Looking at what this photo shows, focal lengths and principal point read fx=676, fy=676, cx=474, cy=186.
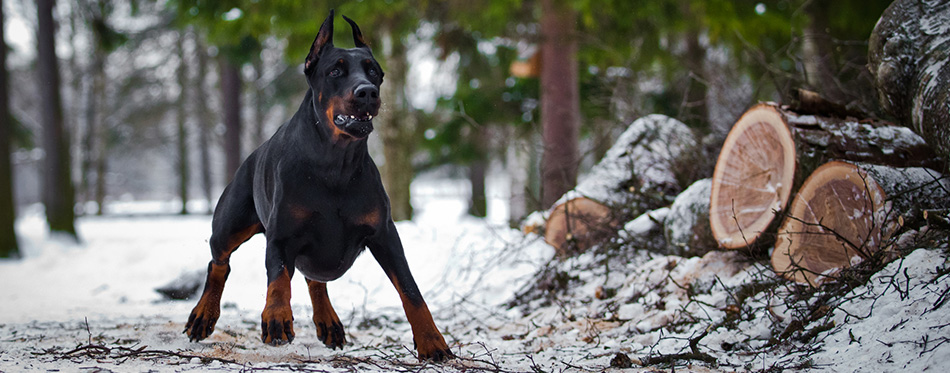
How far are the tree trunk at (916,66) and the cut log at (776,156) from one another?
19 centimetres

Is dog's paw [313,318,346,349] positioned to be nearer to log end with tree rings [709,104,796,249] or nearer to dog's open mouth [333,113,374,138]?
dog's open mouth [333,113,374,138]

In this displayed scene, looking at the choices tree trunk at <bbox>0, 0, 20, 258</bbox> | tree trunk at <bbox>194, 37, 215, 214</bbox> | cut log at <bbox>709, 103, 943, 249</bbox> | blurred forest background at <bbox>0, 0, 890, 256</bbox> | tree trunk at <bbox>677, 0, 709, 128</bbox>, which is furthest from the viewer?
tree trunk at <bbox>194, 37, 215, 214</bbox>

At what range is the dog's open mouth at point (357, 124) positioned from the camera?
8.75 ft

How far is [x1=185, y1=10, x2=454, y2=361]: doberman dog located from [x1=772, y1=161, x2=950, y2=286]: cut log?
1891 mm

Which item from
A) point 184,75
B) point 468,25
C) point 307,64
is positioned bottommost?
point 307,64

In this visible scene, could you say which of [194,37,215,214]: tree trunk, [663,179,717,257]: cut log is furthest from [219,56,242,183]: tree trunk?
[663,179,717,257]: cut log

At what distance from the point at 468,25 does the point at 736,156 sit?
6.47 meters

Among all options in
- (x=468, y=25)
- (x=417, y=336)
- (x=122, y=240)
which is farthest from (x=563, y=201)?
(x=122, y=240)

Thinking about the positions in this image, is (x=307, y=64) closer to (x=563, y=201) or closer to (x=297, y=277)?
(x=563, y=201)

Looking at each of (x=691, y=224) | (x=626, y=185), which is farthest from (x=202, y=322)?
(x=626, y=185)

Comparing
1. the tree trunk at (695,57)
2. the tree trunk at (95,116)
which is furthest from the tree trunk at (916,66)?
the tree trunk at (95,116)

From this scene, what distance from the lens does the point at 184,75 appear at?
893 inches

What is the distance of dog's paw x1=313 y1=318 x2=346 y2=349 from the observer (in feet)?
11.4

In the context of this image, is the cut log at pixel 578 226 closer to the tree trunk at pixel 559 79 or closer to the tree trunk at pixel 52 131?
the tree trunk at pixel 559 79
